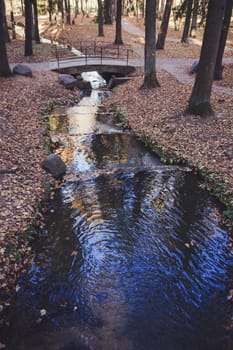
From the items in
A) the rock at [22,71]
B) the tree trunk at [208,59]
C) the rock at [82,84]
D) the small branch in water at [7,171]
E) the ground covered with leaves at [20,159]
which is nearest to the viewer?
the ground covered with leaves at [20,159]

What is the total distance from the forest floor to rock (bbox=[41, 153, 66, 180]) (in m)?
0.26

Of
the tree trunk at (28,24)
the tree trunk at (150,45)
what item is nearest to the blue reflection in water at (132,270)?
the tree trunk at (150,45)

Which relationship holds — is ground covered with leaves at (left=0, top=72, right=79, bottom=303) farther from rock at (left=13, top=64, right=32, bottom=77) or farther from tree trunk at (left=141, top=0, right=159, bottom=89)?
tree trunk at (left=141, top=0, right=159, bottom=89)

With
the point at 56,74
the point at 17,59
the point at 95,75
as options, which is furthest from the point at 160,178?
the point at 95,75

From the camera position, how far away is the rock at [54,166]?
8836 mm

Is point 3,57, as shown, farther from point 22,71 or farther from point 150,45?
point 150,45

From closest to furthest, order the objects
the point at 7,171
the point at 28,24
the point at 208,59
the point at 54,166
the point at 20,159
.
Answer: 1. the point at 7,171
2. the point at 54,166
3. the point at 20,159
4. the point at 208,59
5. the point at 28,24

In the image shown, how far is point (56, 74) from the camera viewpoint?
19.2m

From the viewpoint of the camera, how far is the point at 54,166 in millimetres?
8891

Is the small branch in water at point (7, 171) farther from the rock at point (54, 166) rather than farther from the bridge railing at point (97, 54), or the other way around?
the bridge railing at point (97, 54)

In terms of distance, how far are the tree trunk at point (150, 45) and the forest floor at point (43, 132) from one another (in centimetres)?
57

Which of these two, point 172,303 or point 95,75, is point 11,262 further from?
point 95,75

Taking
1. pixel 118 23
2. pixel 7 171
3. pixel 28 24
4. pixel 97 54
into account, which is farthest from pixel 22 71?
pixel 118 23

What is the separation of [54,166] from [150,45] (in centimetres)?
906
